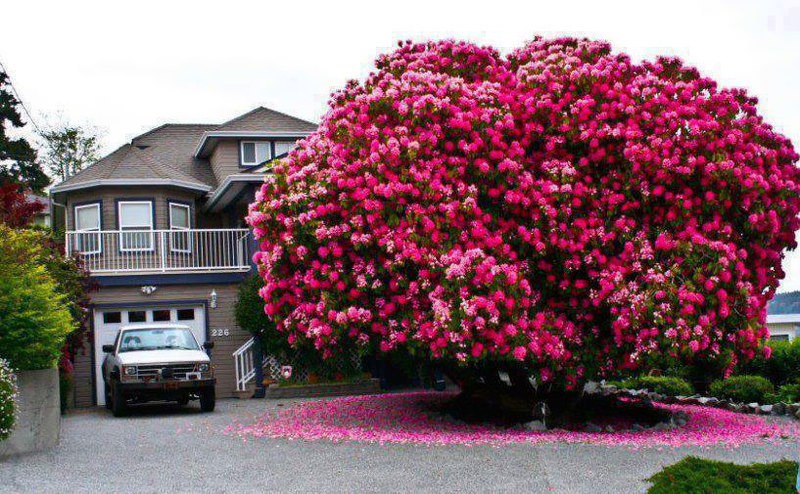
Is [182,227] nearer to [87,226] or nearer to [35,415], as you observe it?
[87,226]

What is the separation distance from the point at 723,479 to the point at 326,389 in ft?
49.0

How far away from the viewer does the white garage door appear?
21625mm

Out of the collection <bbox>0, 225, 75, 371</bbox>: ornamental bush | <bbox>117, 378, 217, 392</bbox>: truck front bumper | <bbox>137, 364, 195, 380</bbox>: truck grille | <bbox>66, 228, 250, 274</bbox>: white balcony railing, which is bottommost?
<bbox>117, 378, 217, 392</bbox>: truck front bumper

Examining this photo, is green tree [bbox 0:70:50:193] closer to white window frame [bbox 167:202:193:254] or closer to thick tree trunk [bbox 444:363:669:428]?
white window frame [bbox 167:202:193:254]

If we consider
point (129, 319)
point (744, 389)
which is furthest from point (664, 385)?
point (129, 319)

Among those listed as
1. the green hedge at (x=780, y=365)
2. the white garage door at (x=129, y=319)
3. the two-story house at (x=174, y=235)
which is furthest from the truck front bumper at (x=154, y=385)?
the green hedge at (x=780, y=365)

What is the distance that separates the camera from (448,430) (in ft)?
41.7

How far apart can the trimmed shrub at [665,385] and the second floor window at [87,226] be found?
1391 cm

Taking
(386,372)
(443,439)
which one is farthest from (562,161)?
(386,372)

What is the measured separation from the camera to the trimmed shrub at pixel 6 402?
380 inches

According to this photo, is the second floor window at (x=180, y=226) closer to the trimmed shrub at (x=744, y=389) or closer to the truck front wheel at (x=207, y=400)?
the truck front wheel at (x=207, y=400)

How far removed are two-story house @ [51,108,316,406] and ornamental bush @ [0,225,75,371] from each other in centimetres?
963

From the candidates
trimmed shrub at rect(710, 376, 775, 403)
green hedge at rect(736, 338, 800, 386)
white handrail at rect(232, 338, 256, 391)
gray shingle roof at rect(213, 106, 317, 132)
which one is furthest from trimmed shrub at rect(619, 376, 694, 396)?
gray shingle roof at rect(213, 106, 317, 132)

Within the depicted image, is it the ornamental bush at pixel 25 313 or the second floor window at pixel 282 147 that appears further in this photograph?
the second floor window at pixel 282 147
